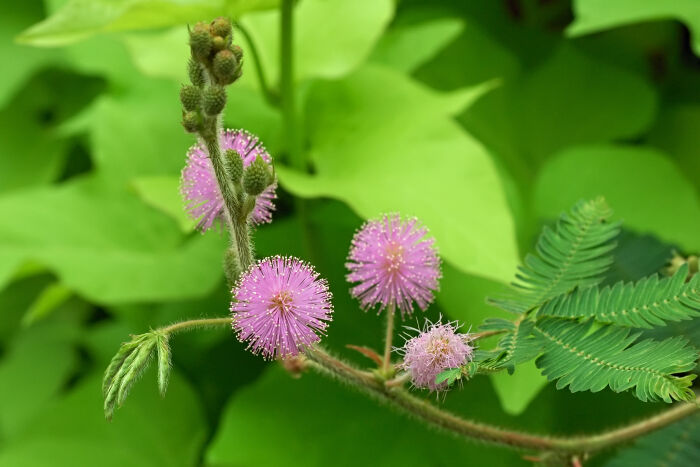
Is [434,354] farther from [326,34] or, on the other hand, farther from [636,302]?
[326,34]

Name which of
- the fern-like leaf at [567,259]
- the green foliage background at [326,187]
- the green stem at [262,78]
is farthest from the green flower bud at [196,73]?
the green stem at [262,78]

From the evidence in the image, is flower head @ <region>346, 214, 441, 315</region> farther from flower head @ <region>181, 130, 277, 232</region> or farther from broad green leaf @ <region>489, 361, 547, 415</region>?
broad green leaf @ <region>489, 361, 547, 415</region>

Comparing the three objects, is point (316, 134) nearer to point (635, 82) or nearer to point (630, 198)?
point (630, 198)

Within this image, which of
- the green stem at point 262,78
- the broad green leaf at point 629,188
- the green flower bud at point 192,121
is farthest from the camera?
the broad green leaf at point 629,188

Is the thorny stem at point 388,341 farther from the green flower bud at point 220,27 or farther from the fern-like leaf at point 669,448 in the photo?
the fern-like leaf at point 669,448

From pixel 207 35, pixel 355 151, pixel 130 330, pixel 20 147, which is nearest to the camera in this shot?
pixel 207 35

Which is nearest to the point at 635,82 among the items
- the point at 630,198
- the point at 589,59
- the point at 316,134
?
the point at 589,59

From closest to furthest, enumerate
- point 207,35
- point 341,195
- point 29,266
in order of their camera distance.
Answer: point 207,35, point 341,195, point 29,266
